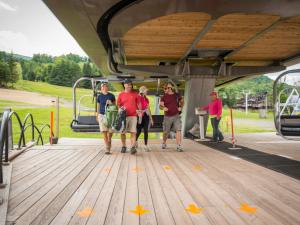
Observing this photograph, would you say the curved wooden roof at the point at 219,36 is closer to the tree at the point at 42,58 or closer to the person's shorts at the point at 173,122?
the person's shorts at the point at 173,122

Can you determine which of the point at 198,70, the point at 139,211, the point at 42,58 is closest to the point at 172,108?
the point at 198,70

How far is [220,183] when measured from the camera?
465 cm

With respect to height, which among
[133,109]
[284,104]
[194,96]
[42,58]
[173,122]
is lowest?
[173,122]

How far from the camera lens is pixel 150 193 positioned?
4.09 metres

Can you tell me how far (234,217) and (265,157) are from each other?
178 inches

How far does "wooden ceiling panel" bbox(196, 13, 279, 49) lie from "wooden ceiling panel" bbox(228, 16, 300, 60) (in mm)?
441

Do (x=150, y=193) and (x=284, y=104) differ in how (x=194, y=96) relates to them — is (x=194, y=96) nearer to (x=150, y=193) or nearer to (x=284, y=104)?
(x=284, y=104)

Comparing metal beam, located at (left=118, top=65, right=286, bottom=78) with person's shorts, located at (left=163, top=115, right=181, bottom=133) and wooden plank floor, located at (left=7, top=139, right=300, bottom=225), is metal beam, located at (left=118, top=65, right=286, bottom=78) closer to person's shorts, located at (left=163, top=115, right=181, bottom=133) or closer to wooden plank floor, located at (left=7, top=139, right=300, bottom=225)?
person's shorts, located at (left=163, top=115, right=181, bottom=133)

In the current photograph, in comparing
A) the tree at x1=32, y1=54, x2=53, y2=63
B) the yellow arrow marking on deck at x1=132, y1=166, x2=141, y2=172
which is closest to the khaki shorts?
the yellow arrow marking on deck at x1=132, y1=166, x2=141, y2=172

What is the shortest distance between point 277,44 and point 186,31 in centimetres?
335

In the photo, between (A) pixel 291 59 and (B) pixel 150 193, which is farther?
(A) pixel 291 59

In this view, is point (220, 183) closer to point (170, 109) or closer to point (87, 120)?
point (170, 109)

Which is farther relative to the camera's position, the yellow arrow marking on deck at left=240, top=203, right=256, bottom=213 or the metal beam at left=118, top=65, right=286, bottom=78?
the metal beam at left=118, top=65, right=286, bottom=78

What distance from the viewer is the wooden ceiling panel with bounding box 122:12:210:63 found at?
264 inches
